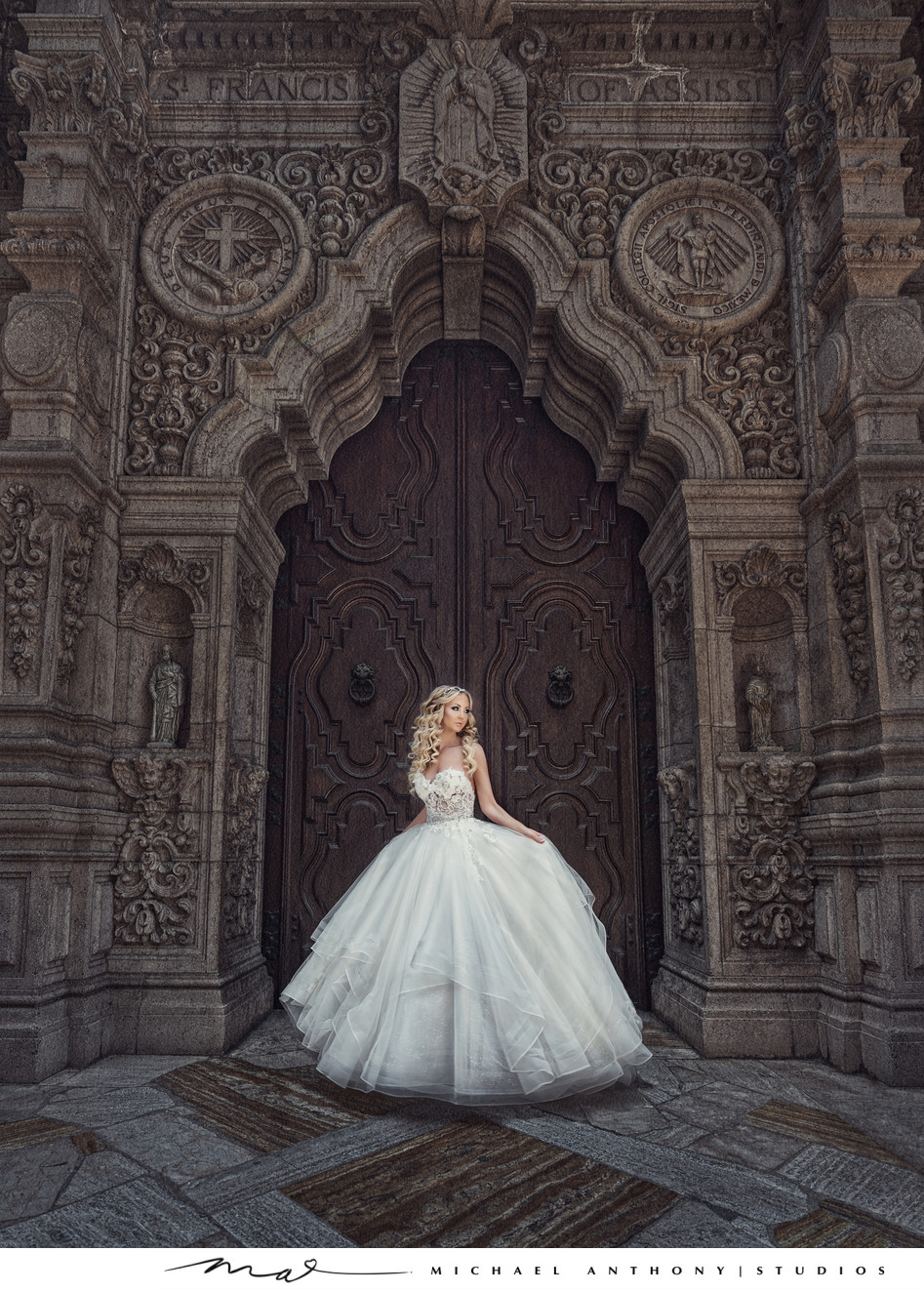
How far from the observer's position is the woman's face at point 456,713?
14.8ft

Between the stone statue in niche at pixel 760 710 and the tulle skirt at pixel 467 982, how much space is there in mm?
1528

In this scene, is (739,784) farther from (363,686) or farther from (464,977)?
(363,686)

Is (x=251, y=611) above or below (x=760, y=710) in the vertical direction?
above

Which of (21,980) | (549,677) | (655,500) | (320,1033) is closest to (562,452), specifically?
(655,500)

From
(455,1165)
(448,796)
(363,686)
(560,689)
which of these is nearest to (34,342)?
(363,686)

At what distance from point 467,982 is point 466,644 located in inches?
112

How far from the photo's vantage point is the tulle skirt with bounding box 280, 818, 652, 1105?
3.52 m

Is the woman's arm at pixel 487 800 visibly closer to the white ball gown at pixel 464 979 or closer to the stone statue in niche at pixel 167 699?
the white ball gown at pixel 464 979

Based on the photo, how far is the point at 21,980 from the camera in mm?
4316

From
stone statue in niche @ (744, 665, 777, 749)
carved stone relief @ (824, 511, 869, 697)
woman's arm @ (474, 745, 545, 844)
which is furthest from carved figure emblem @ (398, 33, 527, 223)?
woman's arm @ (474, 745, 545, 844)

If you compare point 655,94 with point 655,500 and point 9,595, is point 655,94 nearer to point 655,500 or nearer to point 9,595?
point 655,500

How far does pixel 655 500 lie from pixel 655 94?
8.42 ft

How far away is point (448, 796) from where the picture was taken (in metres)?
4.30

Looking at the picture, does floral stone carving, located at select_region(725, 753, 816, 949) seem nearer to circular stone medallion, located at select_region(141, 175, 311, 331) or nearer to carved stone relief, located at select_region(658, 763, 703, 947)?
carved stone relief, located at select_region(658, 763, 703, 947)
